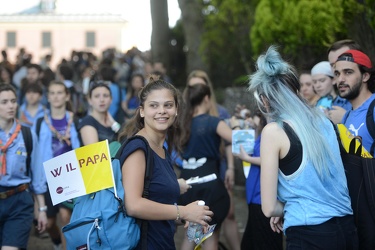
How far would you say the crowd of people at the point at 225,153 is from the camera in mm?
4449

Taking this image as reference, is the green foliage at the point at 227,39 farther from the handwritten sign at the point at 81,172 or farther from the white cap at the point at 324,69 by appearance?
the handwritten sign at the point at 81,172

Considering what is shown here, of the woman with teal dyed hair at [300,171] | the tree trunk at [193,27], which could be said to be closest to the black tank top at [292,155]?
the woman with teal dyed hair at [300,171]

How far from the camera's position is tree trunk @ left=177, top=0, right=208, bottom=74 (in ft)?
56.7

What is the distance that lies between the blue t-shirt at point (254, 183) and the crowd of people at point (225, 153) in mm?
11

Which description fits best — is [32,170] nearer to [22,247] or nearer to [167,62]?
[22,247]

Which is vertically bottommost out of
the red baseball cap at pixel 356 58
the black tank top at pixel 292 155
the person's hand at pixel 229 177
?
the person's hand at pixel 229 177

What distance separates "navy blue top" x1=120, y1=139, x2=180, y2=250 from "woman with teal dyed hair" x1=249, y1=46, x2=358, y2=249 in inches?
25.9

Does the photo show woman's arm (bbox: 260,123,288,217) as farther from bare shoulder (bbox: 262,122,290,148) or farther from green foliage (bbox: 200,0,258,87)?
green foliage (bbox: 200,0,258,87)

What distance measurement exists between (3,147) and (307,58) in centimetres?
548

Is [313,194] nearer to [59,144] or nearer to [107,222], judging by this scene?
[107,222]

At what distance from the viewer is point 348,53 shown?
19.2ft

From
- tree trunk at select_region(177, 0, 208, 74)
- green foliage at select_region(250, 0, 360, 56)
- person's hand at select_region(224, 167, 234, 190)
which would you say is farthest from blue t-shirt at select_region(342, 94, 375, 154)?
tree trunk at select_region(177, 0, 208, 74)

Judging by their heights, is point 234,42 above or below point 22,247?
above

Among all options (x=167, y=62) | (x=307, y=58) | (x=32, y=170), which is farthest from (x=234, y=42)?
(x=32, y=170)
